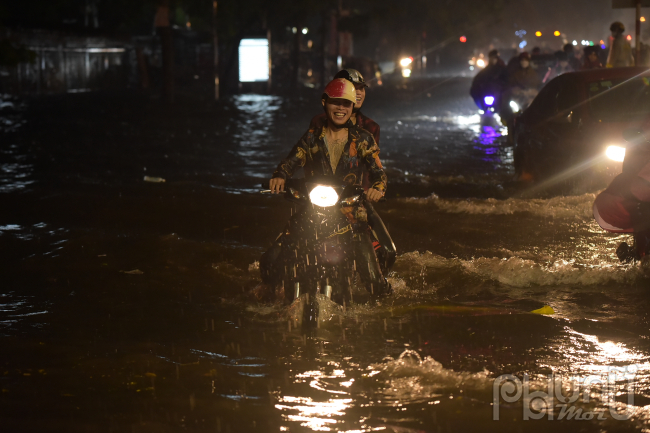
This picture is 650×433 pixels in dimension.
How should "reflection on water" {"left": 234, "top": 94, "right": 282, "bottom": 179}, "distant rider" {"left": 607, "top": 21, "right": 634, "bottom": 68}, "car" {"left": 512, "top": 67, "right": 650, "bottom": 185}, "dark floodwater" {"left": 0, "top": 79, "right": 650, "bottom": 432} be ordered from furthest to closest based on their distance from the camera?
1. "distant rider" {"left": 607, "top": 21, "right": 634, "bottom": 68}
2. "reflection on water" {"left": 234, "top": 94, "right": 282, "bottom": 179}
3. "car" {"left": 512, "top": 67, "right": 650, "bottom": 185}
4. "dark floodwater" {"left": 0, "top": 79, "right": 650, "bottom": 432}

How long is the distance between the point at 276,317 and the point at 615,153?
18.2 feet

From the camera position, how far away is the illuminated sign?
3847 centimetres

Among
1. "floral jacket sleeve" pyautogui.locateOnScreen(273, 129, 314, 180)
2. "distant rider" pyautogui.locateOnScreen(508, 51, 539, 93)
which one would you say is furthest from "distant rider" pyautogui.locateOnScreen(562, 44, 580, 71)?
"floral jacket sleeve" pyautogui.locateOnScreen(273, 129, 314, 180)

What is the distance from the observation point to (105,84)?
41.3 meters

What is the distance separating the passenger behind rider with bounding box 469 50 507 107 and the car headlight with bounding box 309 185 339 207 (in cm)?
1495

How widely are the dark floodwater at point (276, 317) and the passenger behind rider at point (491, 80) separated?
7222mm

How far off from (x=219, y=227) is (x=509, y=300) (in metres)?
3.89

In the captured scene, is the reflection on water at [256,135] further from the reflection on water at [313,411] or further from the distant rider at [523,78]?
the reflection on water at [313,411]

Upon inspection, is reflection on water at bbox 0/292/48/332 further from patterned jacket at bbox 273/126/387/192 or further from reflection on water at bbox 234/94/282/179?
reflection on water at bbox 234/94/282/179

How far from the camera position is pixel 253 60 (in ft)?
127

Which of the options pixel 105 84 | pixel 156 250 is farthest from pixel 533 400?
pixel 105 84

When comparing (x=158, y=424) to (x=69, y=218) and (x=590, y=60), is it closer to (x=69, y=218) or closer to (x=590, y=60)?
(x=69, y=218)

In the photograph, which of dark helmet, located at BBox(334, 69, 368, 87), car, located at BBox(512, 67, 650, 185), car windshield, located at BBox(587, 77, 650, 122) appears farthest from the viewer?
car windshield, located at BBox(587, 77, 650, 122)

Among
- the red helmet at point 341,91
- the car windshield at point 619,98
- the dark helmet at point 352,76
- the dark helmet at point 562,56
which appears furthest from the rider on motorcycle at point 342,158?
the dark helmet at point 562,56
